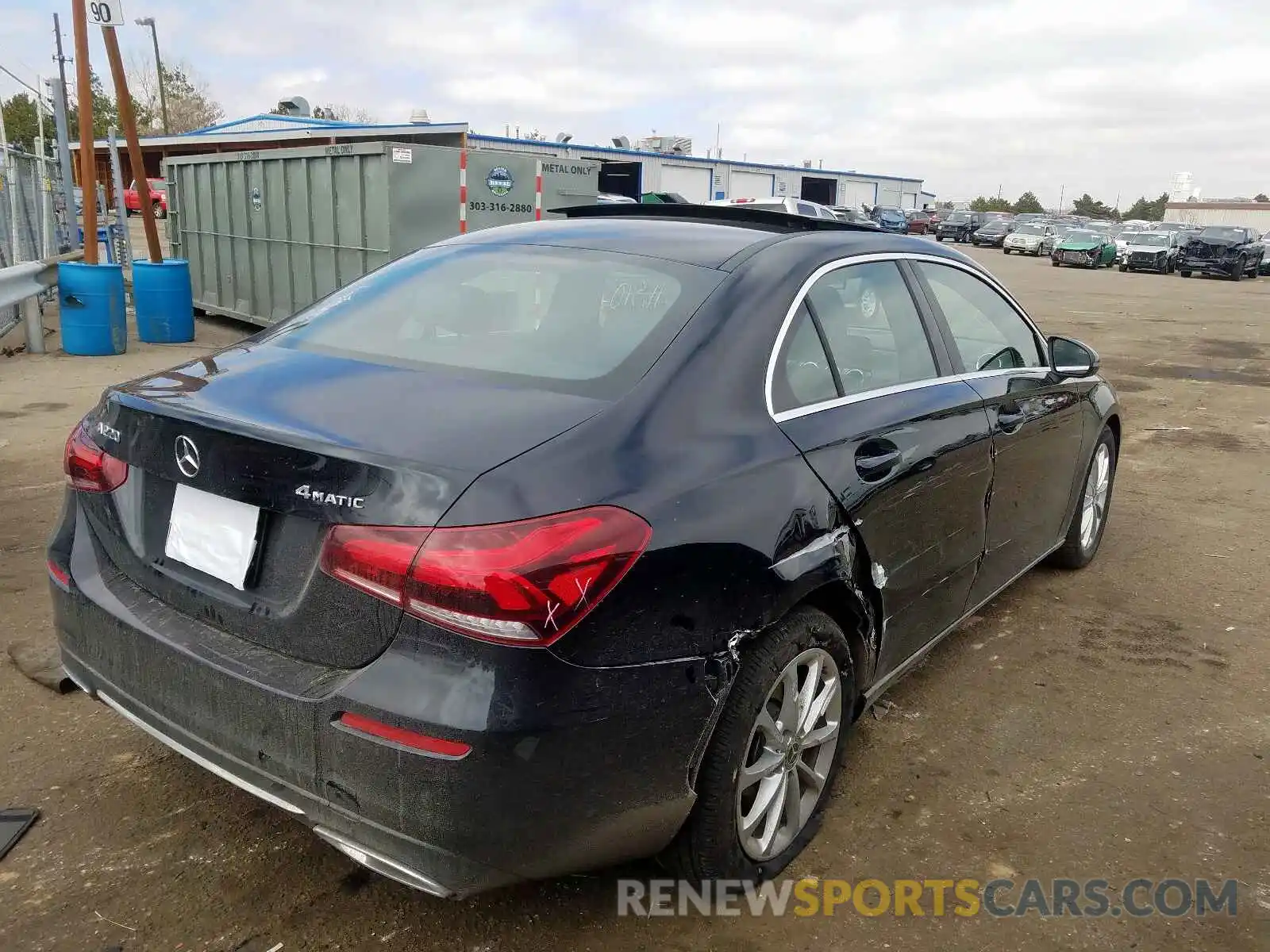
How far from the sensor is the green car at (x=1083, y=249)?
119ft

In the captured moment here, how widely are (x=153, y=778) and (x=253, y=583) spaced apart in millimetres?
1198

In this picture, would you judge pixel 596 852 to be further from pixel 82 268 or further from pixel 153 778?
pixel 82 268

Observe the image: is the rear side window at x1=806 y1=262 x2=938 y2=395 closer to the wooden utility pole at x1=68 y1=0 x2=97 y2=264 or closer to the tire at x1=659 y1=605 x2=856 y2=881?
the tire at x1=659 y1=605 x2=856 y2=881

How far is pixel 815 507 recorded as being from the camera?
254 cm

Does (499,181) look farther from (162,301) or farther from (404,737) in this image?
(404,737)

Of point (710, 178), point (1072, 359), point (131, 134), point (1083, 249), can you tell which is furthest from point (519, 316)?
point (710, 178)

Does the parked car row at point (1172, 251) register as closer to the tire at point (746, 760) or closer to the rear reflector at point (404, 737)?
the tire at point (746, 760)

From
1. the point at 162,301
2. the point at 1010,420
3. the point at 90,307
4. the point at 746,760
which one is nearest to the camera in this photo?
the point at 746,760

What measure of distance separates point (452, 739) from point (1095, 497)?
4120mm

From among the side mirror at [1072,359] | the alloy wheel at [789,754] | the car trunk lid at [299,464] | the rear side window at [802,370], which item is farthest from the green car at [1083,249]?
the car trunk lid at [299,464]

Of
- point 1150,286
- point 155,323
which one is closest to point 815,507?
point 155,323

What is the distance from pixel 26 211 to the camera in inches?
566

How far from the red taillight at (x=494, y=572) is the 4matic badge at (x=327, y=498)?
0.05 metres

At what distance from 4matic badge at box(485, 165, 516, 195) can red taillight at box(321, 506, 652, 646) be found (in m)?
10.3
